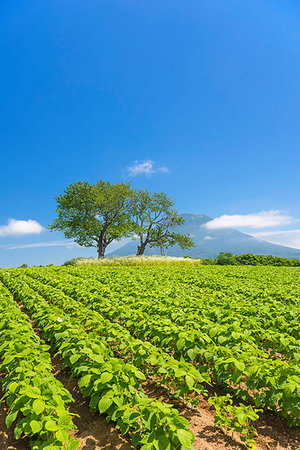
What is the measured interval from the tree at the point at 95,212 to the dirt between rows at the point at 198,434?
34382 millimetres

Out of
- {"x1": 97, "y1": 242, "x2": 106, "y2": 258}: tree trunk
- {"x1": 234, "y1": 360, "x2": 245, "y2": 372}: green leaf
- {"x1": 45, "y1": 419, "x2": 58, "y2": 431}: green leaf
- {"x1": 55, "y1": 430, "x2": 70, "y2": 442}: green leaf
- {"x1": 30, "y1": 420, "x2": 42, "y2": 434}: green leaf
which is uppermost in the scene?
{"x1": 97, "y1": 242, "x2": 106, "y2": 258}: tree trunk

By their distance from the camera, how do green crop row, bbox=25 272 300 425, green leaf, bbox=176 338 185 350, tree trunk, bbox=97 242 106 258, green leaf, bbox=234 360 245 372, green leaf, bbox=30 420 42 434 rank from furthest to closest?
tree trunk, bbox=97 242 106 258
green leaf, bbox=176 338 185 350
green leaf, bbox=234 360 245 372
green crop row, bbox=25 272 300 425
green leaf, bbox=30 420 42 434

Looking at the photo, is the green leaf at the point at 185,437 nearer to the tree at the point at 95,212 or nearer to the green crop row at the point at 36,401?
the green crop row at the point at 36,401

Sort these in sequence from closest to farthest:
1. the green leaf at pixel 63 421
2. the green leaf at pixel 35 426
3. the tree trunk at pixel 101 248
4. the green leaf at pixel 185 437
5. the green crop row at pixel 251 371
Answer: the green leaf at pixel 185 437 → the green leaf at pixel 35 426 → the green leaf at pixel 63 421 → the green crop row at pixel 251 371 → the tree trunk at pixel 101 248

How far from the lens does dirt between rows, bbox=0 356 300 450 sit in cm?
332

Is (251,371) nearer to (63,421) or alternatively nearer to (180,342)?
(180,342)

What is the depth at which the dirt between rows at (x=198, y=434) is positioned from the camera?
3318mm

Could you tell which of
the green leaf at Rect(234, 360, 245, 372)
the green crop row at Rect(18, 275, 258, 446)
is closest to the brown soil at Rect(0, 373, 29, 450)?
the green crop row at Rect(18, 275, 258, 446)

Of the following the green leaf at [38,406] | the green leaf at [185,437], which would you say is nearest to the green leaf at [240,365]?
the green leaf at [185,437]

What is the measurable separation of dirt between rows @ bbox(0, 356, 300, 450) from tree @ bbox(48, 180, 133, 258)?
3438 centimetres

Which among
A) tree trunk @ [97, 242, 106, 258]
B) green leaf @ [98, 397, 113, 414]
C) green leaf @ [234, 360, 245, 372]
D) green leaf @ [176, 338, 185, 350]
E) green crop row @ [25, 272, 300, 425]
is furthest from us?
tree trunk @ [97, 242, 106, 258]

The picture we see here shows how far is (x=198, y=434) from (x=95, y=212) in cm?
3705

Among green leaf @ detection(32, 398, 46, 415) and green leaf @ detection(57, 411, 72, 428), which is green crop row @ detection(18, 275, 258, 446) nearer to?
green leaf @ detection(57, 411, 72, 428)

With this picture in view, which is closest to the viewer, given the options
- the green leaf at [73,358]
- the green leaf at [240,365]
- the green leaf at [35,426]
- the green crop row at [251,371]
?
the green leaf at [35,426]
